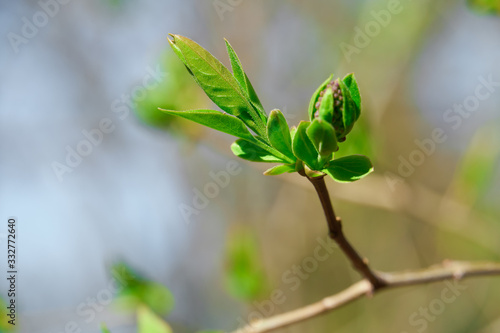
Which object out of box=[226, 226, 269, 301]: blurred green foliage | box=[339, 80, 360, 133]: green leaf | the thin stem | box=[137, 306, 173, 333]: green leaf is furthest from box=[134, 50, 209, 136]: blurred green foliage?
box=[339, 80, 360, 133]: green leaf

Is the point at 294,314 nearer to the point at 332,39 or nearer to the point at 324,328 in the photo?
the point at 332,39

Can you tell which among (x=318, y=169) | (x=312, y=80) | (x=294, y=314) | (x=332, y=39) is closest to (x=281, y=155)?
(x=318, y=169)

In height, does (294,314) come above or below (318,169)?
below

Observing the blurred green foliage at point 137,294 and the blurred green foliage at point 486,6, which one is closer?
the blurred green foliage at point 486,6

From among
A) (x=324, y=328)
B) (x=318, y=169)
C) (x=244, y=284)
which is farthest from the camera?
(x=324, y=328)

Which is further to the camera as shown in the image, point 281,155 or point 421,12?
point 421,12

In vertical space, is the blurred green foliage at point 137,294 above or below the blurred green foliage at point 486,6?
below

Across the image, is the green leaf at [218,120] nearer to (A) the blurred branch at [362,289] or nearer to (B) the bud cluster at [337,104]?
(B) the bud cluster at [337,104]

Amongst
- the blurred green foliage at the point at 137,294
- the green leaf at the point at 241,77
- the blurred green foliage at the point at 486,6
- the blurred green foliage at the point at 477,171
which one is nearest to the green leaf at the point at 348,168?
the green leaf at the point at 241,77
